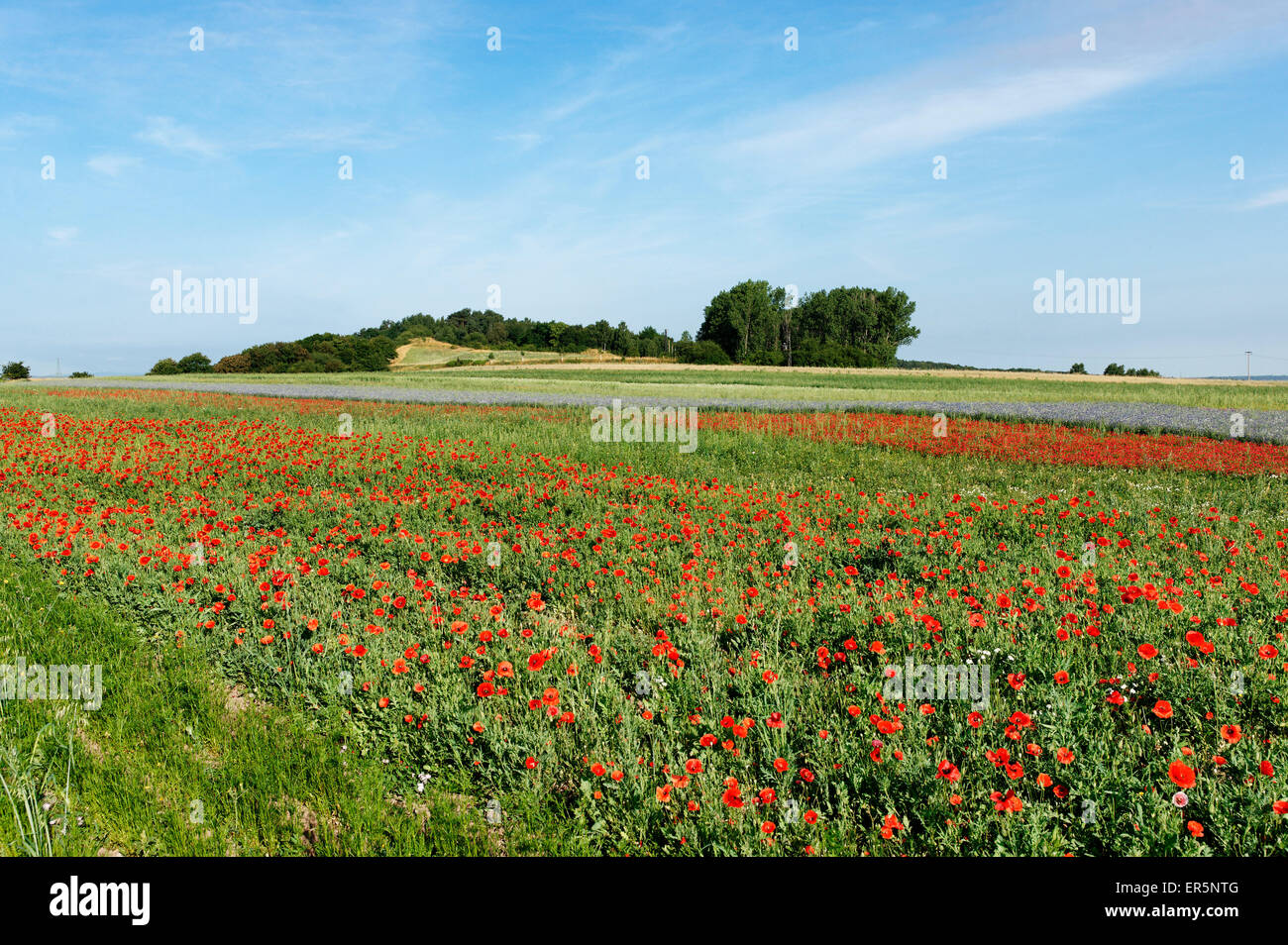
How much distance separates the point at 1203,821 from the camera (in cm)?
274

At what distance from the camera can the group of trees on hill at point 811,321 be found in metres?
93.9

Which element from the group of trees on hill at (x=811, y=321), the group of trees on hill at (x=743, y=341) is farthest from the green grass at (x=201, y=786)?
the group of trees on hill at (x=811, y=321)

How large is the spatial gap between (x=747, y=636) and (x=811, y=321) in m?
98.3

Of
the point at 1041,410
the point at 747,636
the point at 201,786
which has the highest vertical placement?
the point at 1041,410

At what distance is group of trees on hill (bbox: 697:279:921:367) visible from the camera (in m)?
93.9

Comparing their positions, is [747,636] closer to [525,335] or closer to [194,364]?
[194,364]

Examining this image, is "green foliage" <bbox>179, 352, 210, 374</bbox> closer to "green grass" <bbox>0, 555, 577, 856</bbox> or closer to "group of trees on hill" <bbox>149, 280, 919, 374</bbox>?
"group of trees on hill" <bbox>149, 280, 919, 374</bbox>

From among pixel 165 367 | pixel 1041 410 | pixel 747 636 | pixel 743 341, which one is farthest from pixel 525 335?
pixel 747 636

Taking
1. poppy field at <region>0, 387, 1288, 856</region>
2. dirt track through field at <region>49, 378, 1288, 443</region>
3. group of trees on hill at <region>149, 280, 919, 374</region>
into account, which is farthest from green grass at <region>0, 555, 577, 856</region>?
group of trees on hill at <region>149, 280, 919, 374</region>

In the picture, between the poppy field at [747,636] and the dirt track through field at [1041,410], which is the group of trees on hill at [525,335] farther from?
the poppy field at [747,636]

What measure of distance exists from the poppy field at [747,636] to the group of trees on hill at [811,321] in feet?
280

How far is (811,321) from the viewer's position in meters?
96.8
